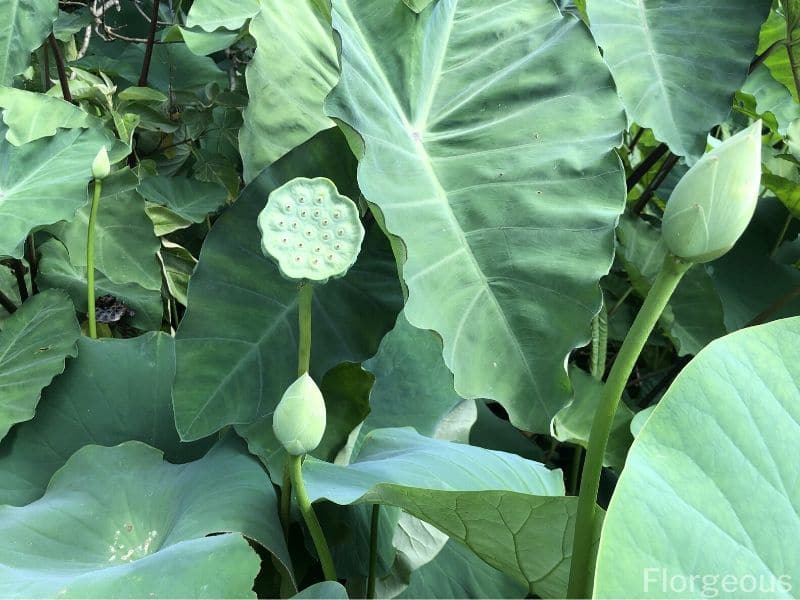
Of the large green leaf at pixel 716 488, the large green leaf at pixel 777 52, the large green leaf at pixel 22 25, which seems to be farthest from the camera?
the large green leaf at pixel 777 52

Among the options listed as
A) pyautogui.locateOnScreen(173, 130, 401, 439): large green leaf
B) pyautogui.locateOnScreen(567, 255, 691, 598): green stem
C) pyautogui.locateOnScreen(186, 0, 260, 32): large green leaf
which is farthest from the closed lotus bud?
pyautogui.locateOnScreen(186, 0, 260, 32): large green leaf

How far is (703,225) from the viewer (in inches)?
16.2

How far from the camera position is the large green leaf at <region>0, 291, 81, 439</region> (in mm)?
797

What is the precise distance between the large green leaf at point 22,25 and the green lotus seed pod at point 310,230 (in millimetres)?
605

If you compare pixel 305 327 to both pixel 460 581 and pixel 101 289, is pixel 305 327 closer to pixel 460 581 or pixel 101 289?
pixel 460 581

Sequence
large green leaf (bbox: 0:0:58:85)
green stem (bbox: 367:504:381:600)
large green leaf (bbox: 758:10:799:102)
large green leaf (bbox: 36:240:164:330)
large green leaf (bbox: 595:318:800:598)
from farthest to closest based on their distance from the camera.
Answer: large green leaf (bbox: 758:10:799:102) < large green leaf (bbox: 36:240:164:330) < large green leaf (bbox: 0:0:58:85) < green stem (bbox: 367:504:381:600) < large green leaf (bbox: 595:318:800:598)

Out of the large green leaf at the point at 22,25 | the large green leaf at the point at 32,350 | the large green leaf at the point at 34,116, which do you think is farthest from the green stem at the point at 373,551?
the large green leaf at the point at 22,25

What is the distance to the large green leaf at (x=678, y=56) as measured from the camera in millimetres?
818

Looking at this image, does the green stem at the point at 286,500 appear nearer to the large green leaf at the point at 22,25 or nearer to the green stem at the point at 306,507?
the green stem at the point at 306,507

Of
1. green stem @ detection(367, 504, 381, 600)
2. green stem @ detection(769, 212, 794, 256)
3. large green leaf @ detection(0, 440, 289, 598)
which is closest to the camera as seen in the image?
large green leaf @ detection(0, 440, 289, 598)

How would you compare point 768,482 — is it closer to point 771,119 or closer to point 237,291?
point 237,291

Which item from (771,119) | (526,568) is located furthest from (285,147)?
(771,119)

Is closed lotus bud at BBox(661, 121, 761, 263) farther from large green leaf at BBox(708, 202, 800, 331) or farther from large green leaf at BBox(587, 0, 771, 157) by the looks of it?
large green leaf at BBox(708, 202, 800, 331)

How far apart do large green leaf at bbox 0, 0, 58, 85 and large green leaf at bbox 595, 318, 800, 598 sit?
3.05 ft
